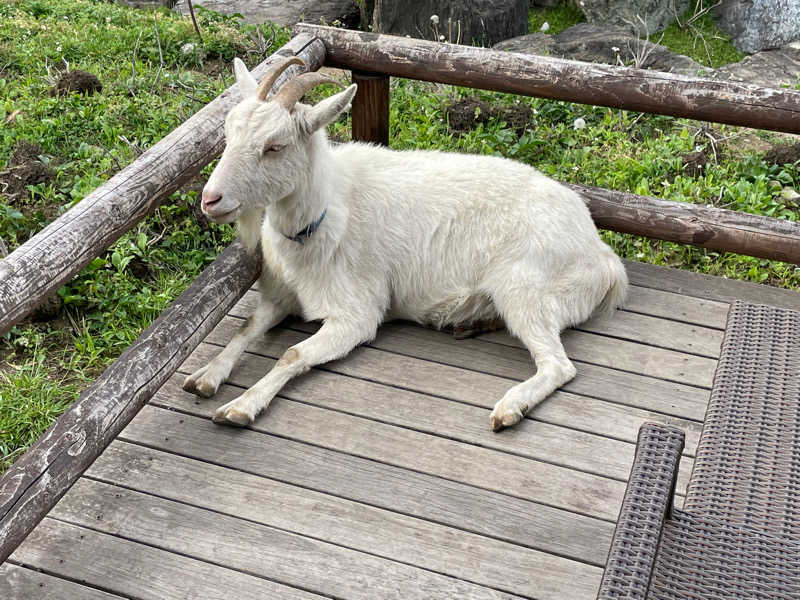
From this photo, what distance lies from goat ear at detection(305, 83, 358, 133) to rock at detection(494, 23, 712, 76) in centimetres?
416

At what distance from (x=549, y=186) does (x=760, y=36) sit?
5907 millimetres

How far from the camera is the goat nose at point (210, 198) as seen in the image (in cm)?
316

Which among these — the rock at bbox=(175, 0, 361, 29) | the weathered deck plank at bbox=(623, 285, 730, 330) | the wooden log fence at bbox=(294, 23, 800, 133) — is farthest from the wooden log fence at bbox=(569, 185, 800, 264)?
the rock at bbox=(175, 0, 361, 29)

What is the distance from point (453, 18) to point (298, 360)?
560 cm

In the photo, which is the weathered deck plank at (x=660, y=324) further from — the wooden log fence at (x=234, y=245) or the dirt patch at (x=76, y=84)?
the dirt patch at (x=76, y=84)

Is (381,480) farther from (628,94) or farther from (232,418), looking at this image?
(628,94)

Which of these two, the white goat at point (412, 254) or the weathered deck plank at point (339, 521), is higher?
the white goat at point (412, 254)

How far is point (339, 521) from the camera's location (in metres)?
2.91

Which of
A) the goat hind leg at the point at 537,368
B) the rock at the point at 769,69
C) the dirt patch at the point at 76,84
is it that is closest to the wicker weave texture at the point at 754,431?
the goat hind leg at the point at 537,368

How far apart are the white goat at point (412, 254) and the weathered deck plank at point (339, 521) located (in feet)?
1.25

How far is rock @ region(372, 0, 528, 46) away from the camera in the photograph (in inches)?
320

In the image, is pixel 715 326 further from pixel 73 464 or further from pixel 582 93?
pixel 73 464

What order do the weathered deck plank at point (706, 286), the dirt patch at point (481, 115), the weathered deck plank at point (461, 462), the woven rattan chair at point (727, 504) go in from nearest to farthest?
the woven rattan chair at point (727, 504) → the weathered deck plank at point (461, 462) → the weathered deck plank at point (706, 286) → the dirt patch at point (481, 115)

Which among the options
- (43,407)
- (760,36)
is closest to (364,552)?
(43,407)
